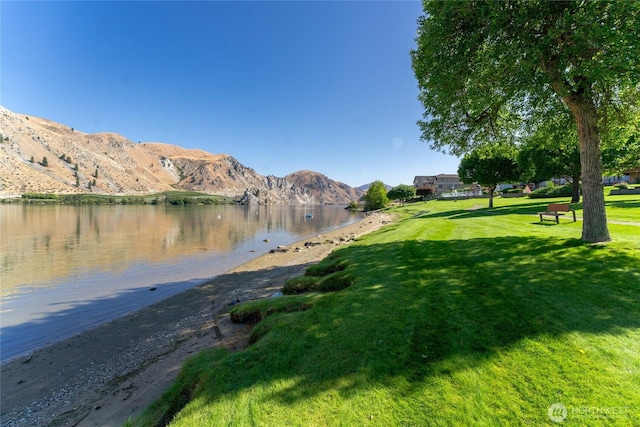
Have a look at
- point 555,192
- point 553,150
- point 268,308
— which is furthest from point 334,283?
point 555,192

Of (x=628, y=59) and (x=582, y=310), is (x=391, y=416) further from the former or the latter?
(x=628, y=59)

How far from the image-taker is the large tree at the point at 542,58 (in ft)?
27.0

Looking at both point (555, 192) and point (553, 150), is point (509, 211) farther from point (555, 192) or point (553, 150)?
point (555, 192)

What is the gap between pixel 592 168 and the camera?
1070 cm

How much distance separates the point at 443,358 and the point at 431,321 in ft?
4.01

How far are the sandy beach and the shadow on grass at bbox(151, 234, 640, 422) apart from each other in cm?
268

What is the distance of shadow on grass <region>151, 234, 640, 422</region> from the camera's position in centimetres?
492

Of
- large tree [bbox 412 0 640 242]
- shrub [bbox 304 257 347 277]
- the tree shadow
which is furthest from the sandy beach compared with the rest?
large tree [bbox 412 0 640 242]

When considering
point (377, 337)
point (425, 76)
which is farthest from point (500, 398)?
point (425, 76)
